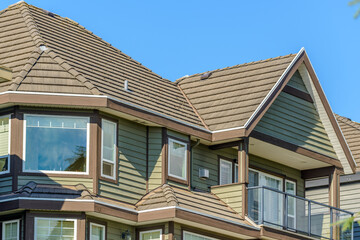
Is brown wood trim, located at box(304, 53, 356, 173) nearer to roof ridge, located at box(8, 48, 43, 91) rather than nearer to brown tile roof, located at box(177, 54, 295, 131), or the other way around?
brown tile roof, located at box(177, 54, 295, 131)

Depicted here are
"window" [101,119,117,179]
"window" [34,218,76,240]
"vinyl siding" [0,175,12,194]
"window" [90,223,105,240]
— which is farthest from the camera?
"window" [101,119,117,179]

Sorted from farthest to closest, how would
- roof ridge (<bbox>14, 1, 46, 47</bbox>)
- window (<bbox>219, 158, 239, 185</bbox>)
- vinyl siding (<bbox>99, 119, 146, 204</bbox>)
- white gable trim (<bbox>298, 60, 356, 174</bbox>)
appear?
1. white gable trim (<bbox>298, 60, 356, 174</bbox>)
2. window (<bbox>219, 158, 239, 185</bbox>)
3. roof ridge (<bbox>14, 1, 46, 47</bbox>)
4. vinyl siding (<bbox>99, 119, 146, 204</bbox>)

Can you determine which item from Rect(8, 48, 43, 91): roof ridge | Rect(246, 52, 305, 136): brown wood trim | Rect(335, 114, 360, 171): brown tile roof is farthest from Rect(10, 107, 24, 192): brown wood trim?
Rect(335, 114, 360, 171): brown tile roof

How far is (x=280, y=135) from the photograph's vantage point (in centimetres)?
2577

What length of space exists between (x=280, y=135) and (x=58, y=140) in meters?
7.97

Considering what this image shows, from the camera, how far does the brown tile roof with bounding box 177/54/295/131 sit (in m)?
24.5

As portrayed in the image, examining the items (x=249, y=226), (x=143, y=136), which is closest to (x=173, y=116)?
(x=143, y=136)

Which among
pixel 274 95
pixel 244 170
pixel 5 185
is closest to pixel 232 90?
pixel 274 95

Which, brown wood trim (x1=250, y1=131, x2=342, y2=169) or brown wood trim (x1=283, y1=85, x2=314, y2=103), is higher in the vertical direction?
brown wood trim (x1=283, y1=85, x2=314, y2=103)

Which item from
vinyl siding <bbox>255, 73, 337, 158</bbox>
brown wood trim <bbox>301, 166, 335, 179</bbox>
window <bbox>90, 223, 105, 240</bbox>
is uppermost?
vinyl siding <bbox>255, 73, 337, 158</bbox>

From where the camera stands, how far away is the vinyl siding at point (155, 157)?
884 inches

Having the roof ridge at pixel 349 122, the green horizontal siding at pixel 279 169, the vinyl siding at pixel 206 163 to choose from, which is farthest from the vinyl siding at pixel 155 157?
the roof ridge at pixel 349 122

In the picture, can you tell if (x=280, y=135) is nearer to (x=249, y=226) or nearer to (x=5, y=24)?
(x=249, y=226)

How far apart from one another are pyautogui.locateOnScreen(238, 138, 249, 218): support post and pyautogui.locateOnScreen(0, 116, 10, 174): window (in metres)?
6.80
